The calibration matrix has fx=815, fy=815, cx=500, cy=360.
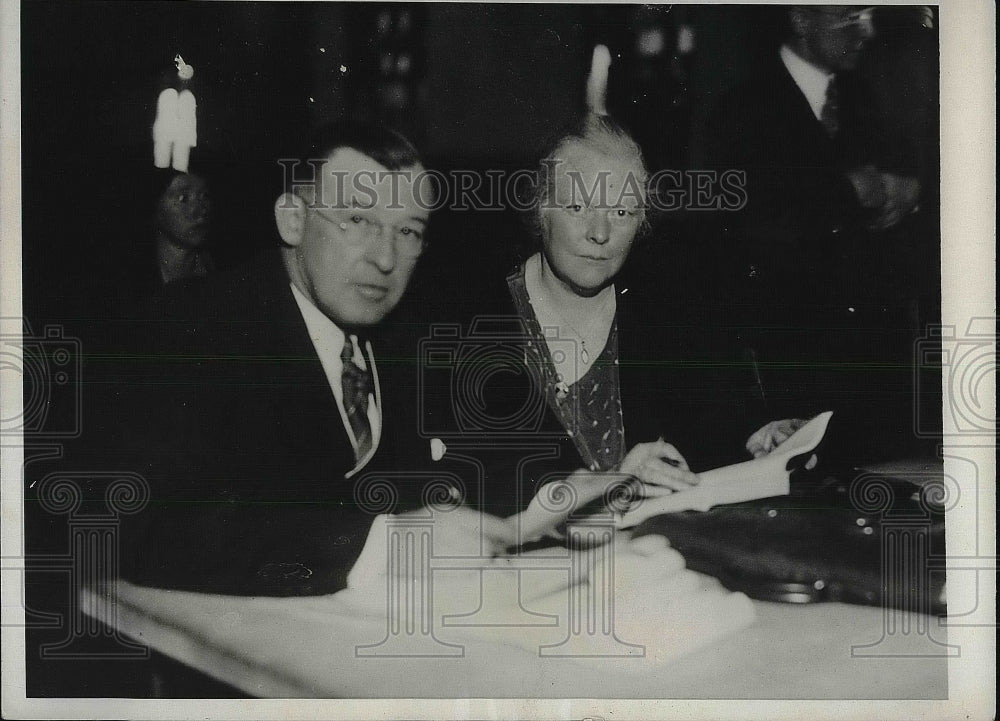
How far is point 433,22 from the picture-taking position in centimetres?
113

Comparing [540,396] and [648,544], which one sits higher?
[540,396]

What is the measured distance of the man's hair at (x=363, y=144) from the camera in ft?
3.68

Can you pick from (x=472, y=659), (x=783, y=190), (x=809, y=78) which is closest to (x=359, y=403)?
(x=472, y=659)

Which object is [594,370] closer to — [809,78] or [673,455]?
[673,455]

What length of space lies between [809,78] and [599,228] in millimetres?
360

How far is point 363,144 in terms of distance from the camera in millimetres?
1123

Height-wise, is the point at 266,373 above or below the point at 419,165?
below

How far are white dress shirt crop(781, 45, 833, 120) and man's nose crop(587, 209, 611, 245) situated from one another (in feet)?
1.07

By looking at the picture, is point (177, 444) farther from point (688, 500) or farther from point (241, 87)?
point (688, 500)

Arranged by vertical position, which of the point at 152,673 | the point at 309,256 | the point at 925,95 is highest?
the point at 925,95

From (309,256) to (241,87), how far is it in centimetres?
25

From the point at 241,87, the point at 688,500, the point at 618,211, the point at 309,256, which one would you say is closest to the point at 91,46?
the point at 241,87
